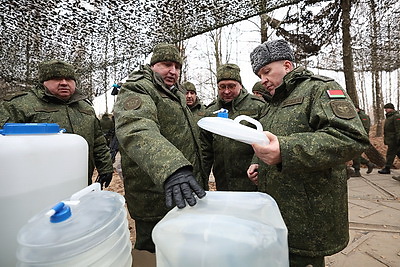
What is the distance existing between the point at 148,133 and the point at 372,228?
12.3 ft

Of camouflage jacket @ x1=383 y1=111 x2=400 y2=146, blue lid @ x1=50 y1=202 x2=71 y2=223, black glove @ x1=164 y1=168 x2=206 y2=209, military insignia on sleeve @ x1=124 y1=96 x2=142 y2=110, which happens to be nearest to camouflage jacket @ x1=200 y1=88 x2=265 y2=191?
military insignia on sleeve @ x1=124 y1=96 x2=142 y2=110

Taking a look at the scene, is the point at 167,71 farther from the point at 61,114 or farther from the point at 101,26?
the point at 101,26

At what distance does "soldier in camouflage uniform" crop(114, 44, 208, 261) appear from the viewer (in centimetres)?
98

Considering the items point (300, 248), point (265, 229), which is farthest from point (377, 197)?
point (265, 229)

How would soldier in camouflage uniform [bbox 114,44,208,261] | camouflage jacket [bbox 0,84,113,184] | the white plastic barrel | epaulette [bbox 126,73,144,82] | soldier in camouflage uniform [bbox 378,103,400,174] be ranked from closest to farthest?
the white plastic barrel → soldier in camouflage uniform [bbox 114,44,208,261] → epaulette [bbox 126,73,144,82] → camouflage jacket [bbox 0,84,113,184] → soldier in camouflage uniform [bbox 378,103,400,174]

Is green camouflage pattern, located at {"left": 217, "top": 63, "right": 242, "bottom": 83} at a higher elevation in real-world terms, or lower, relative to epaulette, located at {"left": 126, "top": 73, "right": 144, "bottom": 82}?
higher

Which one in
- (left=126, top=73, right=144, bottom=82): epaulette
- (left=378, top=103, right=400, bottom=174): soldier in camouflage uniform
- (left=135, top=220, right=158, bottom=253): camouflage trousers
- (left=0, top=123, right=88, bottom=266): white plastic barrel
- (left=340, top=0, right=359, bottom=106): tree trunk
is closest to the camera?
(left=0, top=123, right=88, bottom=266): white plastic barrel

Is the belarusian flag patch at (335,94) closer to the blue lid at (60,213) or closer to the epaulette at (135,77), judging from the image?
the epaulette at (135,77)

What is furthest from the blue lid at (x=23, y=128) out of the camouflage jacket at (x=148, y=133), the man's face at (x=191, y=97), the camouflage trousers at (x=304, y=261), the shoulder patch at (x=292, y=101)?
the man's face at (x=191, y=97)

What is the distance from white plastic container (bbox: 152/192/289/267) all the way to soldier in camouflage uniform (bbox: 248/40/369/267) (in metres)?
0.47

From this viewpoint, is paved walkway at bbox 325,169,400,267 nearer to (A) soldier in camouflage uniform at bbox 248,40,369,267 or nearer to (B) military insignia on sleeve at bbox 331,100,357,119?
(A) soldier in camouflage uniform at bbox 248,40,369,267

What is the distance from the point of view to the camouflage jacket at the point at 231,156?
2.33 meters

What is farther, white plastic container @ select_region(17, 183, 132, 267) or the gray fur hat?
the gray fur hat

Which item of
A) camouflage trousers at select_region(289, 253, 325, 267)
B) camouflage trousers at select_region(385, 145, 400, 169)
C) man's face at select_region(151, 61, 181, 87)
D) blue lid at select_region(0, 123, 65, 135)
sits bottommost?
camouflage trousers at select_region(385, 145, 400, 169)
